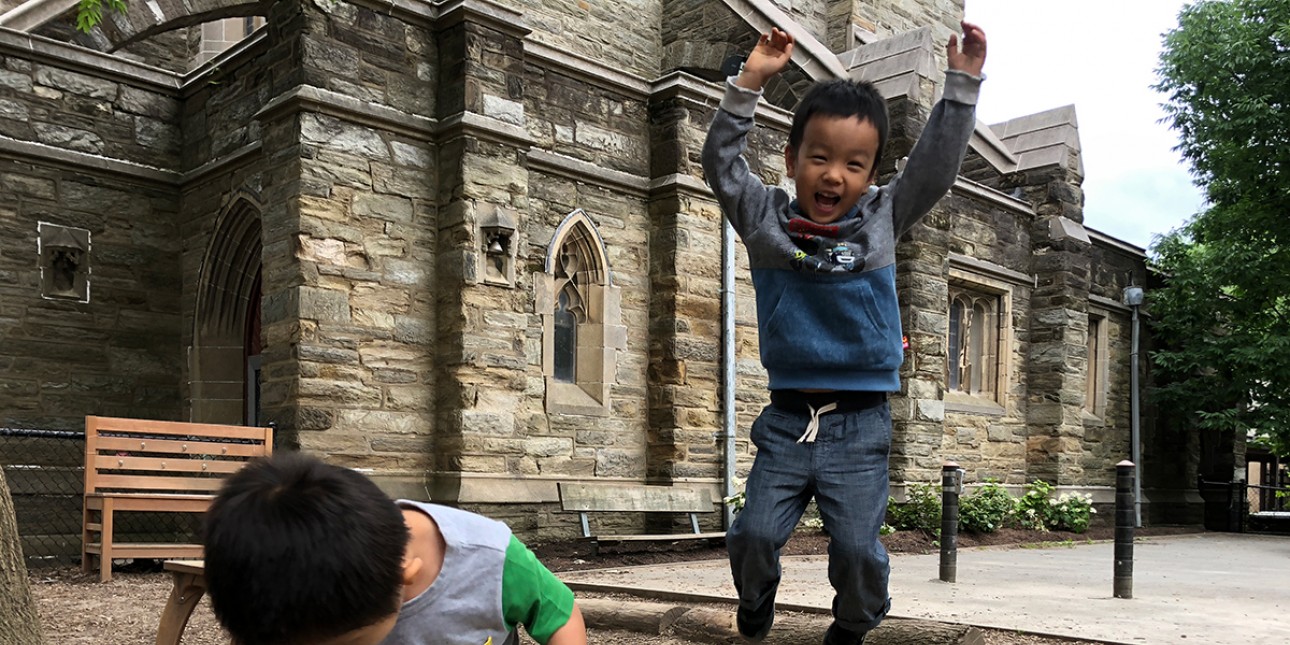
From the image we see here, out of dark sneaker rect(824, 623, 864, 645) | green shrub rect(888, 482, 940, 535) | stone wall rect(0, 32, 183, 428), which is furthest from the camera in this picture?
green shrub rect(888, 482, 940, 535)

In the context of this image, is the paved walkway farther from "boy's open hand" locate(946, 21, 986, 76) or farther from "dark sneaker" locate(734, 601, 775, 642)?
"boy's open hand" locate(946, 21, 986, 76)

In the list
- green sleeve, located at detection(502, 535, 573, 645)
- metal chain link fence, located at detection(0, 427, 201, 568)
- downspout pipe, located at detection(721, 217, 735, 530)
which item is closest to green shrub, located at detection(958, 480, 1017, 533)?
downspout pipe, located at detection(721, 217, 735, 530)

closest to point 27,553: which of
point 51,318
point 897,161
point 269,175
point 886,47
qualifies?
point 51,318

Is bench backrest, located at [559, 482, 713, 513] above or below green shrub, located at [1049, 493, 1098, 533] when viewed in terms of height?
above

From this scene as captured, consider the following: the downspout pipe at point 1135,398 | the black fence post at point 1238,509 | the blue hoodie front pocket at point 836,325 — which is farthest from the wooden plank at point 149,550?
the black fence post at point 1238,509

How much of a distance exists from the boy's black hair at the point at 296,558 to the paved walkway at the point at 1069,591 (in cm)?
406

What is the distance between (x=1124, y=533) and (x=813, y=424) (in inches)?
190

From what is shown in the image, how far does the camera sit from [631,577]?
24.8ft

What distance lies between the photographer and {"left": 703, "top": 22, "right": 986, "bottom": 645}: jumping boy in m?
2.75

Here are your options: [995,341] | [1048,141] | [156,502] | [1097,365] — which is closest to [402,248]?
[156,502]

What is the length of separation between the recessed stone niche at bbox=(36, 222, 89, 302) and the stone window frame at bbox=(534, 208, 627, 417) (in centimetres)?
450

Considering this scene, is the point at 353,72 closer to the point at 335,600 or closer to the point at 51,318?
the point at 51,318

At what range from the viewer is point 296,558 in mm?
1393

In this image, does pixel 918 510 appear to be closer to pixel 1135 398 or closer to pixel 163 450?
pixel 1135 398
